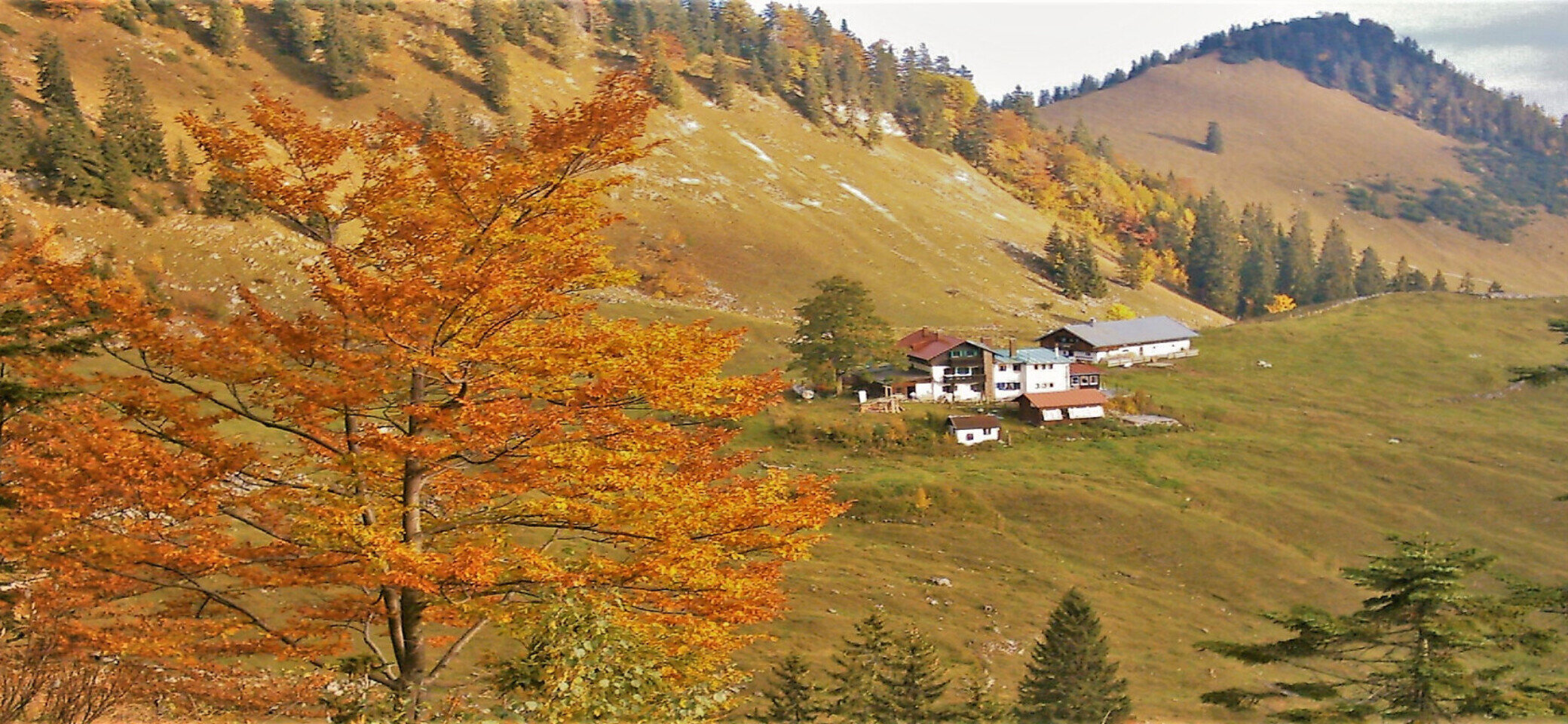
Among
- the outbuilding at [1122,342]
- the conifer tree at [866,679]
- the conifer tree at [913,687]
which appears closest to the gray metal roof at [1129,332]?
the outbuilding at [1122,342]

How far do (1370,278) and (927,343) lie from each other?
435ft

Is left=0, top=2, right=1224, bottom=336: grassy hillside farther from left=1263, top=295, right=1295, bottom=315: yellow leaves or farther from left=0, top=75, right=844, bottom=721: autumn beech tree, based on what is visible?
left=0, top=75, right=844, bottom=721: autumn beech tree

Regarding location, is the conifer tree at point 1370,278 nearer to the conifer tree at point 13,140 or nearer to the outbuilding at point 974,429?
the outbuilding at point 974,429

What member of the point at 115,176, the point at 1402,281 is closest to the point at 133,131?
the point at 115,176

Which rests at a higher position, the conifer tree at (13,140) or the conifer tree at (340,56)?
the conifer tree at (340,56)

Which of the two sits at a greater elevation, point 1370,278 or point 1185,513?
point 1370,278

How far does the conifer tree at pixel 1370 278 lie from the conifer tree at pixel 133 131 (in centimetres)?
19011

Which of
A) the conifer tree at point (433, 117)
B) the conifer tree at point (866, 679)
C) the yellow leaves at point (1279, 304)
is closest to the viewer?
the conifer tree at point (866, 679)

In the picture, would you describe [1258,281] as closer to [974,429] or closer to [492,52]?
[974,429]

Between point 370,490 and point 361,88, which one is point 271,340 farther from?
point 361,88

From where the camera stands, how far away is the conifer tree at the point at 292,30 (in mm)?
136125

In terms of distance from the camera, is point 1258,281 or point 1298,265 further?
point 1298,265

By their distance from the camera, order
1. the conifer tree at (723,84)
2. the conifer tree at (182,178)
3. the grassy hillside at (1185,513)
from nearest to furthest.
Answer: the grassy hillside at (1185,513), the conifer tree at (182,178), the conifer tree at (723,84)

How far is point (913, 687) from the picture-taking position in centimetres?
2503
